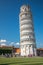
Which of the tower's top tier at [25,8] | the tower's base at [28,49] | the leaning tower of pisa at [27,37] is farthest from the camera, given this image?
the tower's top tier at [25,8]

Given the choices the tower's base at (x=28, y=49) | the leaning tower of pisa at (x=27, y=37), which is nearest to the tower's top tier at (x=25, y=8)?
the leaning tower of pisa at (x=27, y=37)

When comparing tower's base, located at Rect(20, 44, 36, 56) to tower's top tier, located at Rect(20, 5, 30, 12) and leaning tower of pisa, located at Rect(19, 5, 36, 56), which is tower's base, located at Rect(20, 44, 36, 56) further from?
tower's top tier, located at Rect(20, 5, 30, 12)

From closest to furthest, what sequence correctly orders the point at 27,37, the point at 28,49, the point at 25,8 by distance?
the point at 27,37
the point at 28,49
the point at 25,8

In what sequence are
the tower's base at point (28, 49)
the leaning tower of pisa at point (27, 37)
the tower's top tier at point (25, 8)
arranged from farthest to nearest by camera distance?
1. the tower's top tier at point (25, 8)
2. the tower's base at point (28, 49)
3. the leaning tower of pisa at point (27, 37)

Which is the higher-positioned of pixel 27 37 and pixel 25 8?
pixel 25 8

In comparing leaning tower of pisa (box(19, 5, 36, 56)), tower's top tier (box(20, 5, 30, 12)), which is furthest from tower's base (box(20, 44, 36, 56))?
tower's top tier (box(20, 5, 30, 12))

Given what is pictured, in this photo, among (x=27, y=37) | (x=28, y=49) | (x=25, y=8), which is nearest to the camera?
A: (x=27, y=37)

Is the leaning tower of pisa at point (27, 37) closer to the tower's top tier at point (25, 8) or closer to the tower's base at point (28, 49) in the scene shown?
the tower's base at point (28, 49)

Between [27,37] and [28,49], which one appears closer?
[27,37]

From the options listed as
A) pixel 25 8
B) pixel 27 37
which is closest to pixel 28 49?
pixel 27 37

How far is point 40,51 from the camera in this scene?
91625 millimetres

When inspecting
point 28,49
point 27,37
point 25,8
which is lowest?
point 28,49

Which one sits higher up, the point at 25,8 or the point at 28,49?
the point at 25,8

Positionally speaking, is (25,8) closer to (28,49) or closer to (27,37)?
(27,37)
